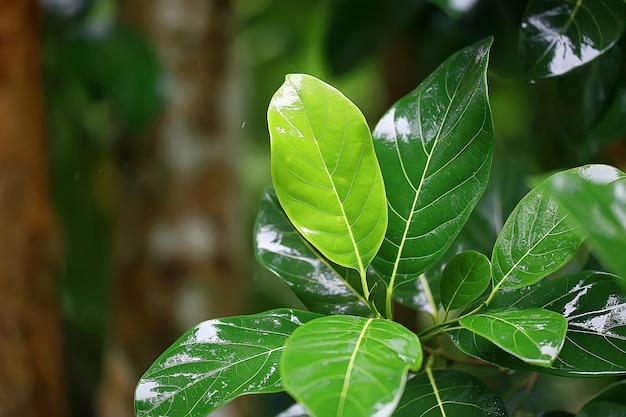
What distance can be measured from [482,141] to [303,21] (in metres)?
1.00

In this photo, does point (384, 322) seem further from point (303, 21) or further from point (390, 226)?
point (303, 21)

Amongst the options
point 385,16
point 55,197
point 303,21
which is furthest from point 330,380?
point 303,21

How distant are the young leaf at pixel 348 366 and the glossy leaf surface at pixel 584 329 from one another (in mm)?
73

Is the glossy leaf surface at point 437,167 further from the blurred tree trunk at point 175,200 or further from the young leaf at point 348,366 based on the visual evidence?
the blurred tree trunk at point 175,200

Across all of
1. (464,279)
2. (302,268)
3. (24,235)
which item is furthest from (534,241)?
(24,235)

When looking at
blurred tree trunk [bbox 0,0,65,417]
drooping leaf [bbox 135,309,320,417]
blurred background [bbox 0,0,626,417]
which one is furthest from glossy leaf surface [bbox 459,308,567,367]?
blurred tree trunk [bbox 0,0,65,417]

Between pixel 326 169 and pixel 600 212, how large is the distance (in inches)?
5.6

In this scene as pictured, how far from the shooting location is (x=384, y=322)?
1.08 feet

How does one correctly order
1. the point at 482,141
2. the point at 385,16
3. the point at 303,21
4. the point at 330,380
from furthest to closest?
the point at 303,21 < the point at 385,16 < the point at 482,141 < the point at 330,380

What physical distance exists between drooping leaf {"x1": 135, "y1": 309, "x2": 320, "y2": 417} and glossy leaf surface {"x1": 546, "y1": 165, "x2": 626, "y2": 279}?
17 centimetres

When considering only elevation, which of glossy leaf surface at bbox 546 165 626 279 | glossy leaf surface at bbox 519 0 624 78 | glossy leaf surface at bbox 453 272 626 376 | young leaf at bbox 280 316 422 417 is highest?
glossy leaf surface at bbox 519 0 624 78

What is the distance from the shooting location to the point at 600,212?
25cm

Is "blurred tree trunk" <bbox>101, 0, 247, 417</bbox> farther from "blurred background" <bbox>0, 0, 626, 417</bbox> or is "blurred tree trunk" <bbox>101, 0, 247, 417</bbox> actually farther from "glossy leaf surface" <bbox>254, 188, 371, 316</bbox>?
"glossy leaf surface" <bbox>254, 188, 371, 316</bbox>

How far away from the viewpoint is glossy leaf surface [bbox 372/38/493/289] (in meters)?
0.37
